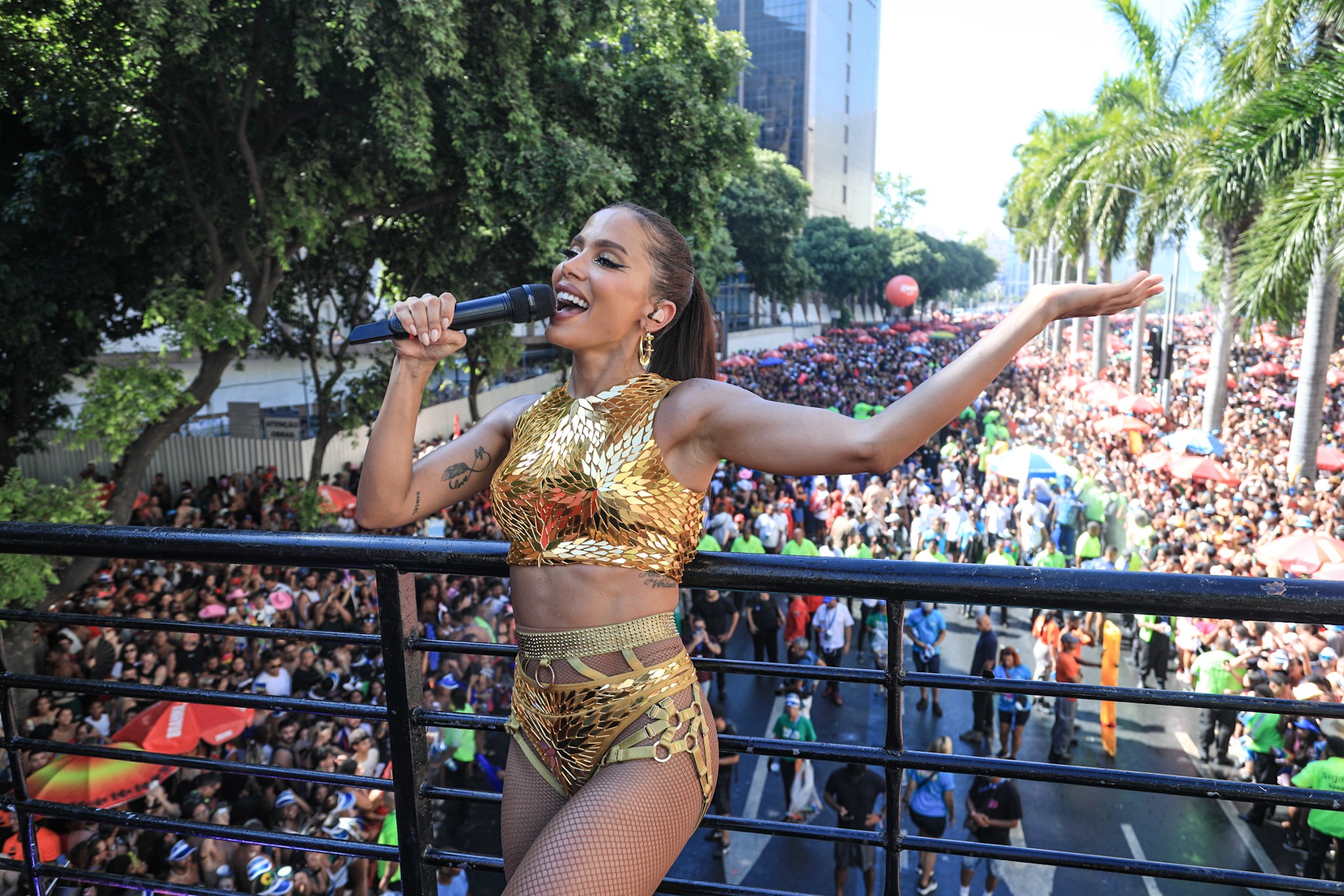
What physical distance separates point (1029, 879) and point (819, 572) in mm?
6861

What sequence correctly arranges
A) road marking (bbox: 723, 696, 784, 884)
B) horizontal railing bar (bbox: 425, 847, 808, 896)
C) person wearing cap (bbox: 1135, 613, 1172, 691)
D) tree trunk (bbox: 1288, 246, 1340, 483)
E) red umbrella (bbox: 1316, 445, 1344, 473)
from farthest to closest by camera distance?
red umbrella (bbox: 1316, 445, 1344, 473)
tree trunk (bbox: 1288, 246, 1340, 483)
person wearing cap (bbox: 1135, 613, 1172, 691)
road marking (bbox: 723, 696, 784, 884)
horizontal railing bar (bbox: 425, 847, 808, 896)

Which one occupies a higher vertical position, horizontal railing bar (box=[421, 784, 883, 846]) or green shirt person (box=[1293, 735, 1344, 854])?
horizontal railing bar (box=[421, 784, 883, 846])

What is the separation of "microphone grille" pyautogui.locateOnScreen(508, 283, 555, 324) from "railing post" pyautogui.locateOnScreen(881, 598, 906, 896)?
854 millimetres

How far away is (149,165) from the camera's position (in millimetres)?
9828

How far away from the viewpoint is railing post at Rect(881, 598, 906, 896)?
1642 mm

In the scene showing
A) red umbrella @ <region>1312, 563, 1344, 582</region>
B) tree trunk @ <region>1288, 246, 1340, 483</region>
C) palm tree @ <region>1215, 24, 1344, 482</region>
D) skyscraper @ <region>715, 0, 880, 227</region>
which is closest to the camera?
red umbrella @ <region>1312, 563, 1344, 582</region>

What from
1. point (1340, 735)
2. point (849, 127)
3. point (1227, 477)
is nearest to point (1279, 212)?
point (1227, 477)

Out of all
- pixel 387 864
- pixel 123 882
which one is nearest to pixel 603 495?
pixel 123 882

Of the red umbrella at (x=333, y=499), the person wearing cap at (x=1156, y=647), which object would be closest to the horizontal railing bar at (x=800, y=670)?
the person wearing cap at (x=1156, y=647)

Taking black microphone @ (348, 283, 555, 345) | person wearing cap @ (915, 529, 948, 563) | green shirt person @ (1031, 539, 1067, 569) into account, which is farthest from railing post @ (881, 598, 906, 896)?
person wearing cap @ (915, 529, 948, 563)

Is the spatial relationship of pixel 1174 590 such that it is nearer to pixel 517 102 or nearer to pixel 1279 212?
pixel 517 102

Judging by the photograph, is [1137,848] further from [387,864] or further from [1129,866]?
[1129,866]

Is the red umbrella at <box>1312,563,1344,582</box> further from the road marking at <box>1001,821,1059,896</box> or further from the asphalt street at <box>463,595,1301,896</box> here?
the road marking at <box>1001,821,1059,896</box>

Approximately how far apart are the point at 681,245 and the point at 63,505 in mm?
7852
